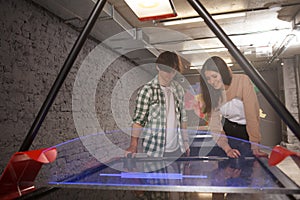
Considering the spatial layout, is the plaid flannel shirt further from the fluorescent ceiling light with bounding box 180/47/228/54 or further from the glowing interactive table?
the fluorescent ceiling light with bounding box 180/47/228/54

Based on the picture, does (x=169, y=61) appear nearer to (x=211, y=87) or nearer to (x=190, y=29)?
(x=211, y=87)

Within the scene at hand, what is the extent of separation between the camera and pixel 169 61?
1998mm

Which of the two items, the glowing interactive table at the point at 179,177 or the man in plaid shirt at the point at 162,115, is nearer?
the glowing interactive table at the point at 179,177

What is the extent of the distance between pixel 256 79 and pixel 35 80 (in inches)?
96.4

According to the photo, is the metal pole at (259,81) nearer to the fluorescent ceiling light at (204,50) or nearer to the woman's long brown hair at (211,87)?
the woman's long brown hair at (211,87)

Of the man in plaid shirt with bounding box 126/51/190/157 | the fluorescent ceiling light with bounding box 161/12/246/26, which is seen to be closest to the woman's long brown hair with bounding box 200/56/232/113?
the man in plaid shirt with bounding box 126/51/190/157

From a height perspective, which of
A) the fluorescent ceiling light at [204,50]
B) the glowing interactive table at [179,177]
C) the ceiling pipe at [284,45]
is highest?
the fluorescent ceiling light at [204,50]

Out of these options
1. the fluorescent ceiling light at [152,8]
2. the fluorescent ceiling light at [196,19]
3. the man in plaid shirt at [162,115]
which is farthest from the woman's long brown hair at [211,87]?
the fluorescent ceiling light at [196,19]


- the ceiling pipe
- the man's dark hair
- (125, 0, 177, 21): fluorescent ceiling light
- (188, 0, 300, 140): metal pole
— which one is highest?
the ceiling pipe

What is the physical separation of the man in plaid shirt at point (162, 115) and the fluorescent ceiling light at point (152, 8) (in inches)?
18.4

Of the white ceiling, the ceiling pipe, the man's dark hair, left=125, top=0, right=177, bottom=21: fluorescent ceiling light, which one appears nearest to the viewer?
the man's dark hair

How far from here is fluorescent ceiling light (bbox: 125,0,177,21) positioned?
2119 mm

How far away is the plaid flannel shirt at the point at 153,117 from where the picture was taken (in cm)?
205

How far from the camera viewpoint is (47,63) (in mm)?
2773
